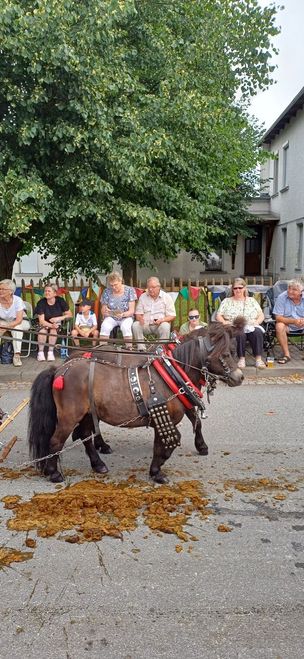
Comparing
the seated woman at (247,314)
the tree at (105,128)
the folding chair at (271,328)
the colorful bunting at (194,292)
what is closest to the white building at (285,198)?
the tree at (105,128)

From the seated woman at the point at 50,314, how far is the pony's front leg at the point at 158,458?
517 cm

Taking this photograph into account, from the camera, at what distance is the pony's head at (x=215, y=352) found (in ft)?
13.9

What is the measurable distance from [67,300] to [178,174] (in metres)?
3.30

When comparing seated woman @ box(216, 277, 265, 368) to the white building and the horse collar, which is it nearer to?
the horse collar

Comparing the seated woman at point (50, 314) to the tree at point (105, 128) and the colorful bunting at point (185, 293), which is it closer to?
the tree at point (105, 128)

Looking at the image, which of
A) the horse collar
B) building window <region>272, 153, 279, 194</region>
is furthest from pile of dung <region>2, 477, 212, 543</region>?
building window <region>272, 153, 279, 194</region>

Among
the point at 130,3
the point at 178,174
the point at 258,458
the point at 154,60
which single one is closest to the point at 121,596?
the point at 258,458

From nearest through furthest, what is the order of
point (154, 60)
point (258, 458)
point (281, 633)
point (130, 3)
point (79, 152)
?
1. point (281, 633)
2. point (258, 458)
3. point (130, 3)
4. point (79, 152)
5. point (154, 60)

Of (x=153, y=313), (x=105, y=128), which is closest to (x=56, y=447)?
(x=153, y=313)

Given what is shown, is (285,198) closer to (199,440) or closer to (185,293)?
(185,293)

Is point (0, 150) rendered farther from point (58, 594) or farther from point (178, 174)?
point (58, 594)

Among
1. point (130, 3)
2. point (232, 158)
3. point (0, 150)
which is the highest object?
point (130, 3)

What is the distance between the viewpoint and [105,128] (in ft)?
25.9

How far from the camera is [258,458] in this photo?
481 cm
